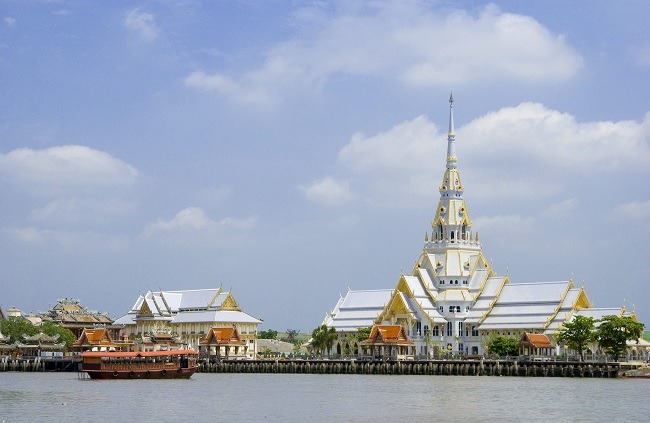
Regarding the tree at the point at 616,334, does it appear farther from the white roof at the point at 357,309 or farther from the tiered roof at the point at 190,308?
the tiered roof at the point at 190,308

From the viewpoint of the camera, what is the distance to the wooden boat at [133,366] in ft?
323

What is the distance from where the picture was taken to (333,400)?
7056cm

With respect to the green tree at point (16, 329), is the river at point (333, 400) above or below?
below

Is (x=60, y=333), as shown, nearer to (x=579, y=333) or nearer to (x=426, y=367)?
(x=426, y=367)

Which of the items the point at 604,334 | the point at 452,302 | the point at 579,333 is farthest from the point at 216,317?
the point at 604,334

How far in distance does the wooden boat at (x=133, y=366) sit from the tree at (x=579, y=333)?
104 feet

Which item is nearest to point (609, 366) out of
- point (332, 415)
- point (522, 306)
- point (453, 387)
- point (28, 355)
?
point (453, 387)

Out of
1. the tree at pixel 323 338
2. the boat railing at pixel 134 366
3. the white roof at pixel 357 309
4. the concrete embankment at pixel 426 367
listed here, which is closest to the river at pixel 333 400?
the boat railing at pixel 134 366

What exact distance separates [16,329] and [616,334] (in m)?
74.4

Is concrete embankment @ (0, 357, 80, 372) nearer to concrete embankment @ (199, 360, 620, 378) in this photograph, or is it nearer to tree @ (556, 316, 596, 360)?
concrete embankment @ (199, 360, 620, 378)

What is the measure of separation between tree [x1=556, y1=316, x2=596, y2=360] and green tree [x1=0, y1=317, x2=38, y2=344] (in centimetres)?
6815

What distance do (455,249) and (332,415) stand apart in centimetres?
6953

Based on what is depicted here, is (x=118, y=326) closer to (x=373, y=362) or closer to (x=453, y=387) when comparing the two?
(x=373, y=362)

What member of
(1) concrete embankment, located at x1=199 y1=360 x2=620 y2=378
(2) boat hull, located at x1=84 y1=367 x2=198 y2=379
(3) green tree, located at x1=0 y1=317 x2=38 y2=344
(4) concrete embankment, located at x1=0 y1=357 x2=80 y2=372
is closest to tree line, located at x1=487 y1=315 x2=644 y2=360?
(1) concrete embankment, located at x1=199 y1=360 x2=620 y2=378
